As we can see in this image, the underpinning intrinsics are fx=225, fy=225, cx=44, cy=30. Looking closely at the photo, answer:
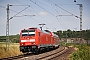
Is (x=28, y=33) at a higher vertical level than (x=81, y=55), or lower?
higher

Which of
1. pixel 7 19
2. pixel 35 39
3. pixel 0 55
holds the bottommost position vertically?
pixel 0 55

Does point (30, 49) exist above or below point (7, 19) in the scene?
below

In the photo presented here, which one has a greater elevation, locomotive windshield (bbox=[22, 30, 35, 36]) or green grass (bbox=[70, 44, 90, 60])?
locomotive windshield (bbox=[22, 30, 35, 36])

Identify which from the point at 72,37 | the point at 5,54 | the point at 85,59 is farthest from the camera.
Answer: the point at 72,37

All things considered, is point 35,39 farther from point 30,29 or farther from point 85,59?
point 85,59

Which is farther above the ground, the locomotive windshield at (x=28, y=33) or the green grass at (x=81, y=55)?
the locomotive windshield at (x=28, y=33)

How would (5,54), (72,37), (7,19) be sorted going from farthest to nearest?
(72,37) → (5,54) → (7,19)

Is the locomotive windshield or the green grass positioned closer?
the green grass

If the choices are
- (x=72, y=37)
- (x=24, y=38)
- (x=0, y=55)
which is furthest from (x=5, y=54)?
(x=72, y=37)

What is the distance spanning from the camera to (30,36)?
3023cm

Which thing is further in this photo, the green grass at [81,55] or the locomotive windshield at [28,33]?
the locomotive windshield at [28,33]

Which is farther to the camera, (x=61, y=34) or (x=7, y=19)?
(x=61, y=34)

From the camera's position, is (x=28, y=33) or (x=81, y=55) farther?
(x=28, y=33)

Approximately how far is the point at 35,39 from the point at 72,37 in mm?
111884
